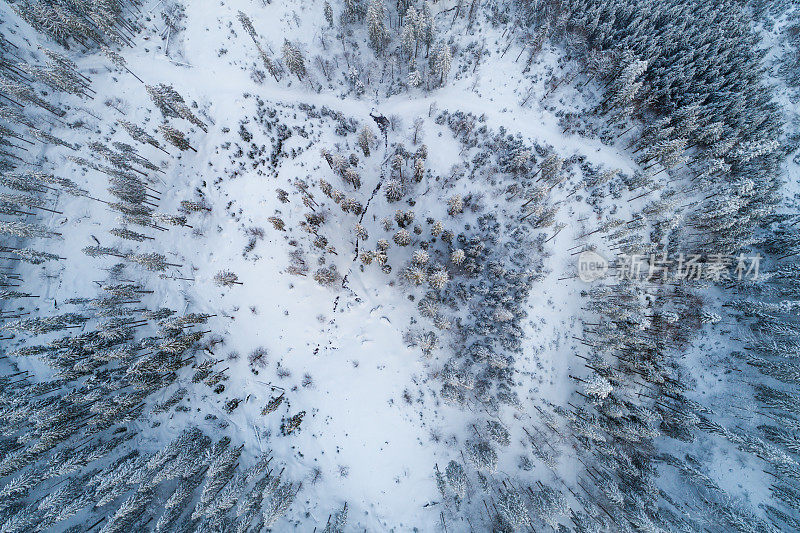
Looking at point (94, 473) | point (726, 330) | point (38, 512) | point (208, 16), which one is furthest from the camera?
point (208, 16)

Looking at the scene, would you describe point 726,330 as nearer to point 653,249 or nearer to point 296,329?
point 653,249

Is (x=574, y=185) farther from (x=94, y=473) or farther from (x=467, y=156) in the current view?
(x=94, y=473)

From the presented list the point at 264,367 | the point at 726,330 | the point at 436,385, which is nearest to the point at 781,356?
the point at 726,330

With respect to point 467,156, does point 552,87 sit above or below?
above

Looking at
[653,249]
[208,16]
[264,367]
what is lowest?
[264,367]

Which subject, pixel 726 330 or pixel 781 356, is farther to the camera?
pixel 726 330

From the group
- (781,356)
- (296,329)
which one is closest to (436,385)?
(296,329)

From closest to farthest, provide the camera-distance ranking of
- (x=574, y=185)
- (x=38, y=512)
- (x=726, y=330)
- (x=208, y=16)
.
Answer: (x=38, y=512) < (x=726, y=330) < (x=574, y=185) < (x=208, y=16)
